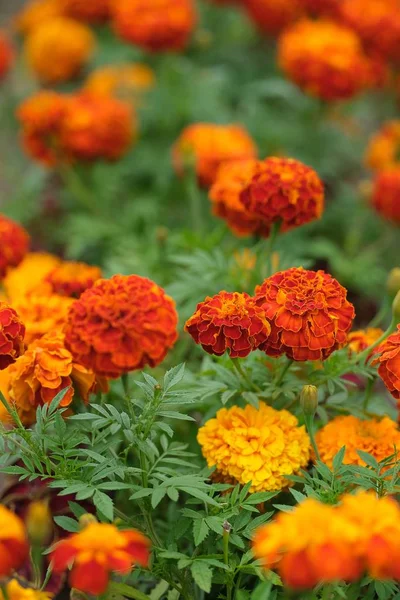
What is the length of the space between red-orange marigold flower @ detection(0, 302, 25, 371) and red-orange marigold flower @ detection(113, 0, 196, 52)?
1781 millimetres

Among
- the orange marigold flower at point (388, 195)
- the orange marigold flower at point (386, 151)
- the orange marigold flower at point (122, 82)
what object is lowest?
the orange marigold flower at point (386, 151)

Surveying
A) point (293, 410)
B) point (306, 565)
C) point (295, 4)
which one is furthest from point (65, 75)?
point (306, 565)

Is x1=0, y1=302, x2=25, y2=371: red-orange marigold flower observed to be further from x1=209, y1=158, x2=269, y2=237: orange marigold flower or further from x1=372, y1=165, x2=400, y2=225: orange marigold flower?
x1=372, y1=165, x2=400, y2=225: orange marigold flower

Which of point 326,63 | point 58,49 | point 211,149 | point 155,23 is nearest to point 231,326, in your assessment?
point 211,149

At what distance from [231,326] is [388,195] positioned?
47.0 inches

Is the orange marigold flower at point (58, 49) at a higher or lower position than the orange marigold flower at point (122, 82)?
higher

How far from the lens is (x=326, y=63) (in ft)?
8.63

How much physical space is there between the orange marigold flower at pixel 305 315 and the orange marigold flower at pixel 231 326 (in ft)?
0.08

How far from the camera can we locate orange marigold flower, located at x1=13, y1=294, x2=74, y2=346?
153cm

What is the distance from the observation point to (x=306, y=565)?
0.88 m

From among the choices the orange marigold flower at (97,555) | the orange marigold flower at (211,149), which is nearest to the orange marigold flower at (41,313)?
the orange marigold flower at (97,555)

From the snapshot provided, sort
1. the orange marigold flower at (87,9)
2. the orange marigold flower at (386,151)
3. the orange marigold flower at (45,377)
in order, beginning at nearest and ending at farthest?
the orange marigold flower at (45,377)
the orange marigold flower at (386,151)
the orange marigold flower at (87,9)

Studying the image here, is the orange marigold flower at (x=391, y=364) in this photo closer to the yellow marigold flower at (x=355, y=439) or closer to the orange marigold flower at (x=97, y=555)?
the yellow marigold flower at (x=355, y=439)

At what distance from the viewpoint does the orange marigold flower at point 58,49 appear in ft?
10.8
